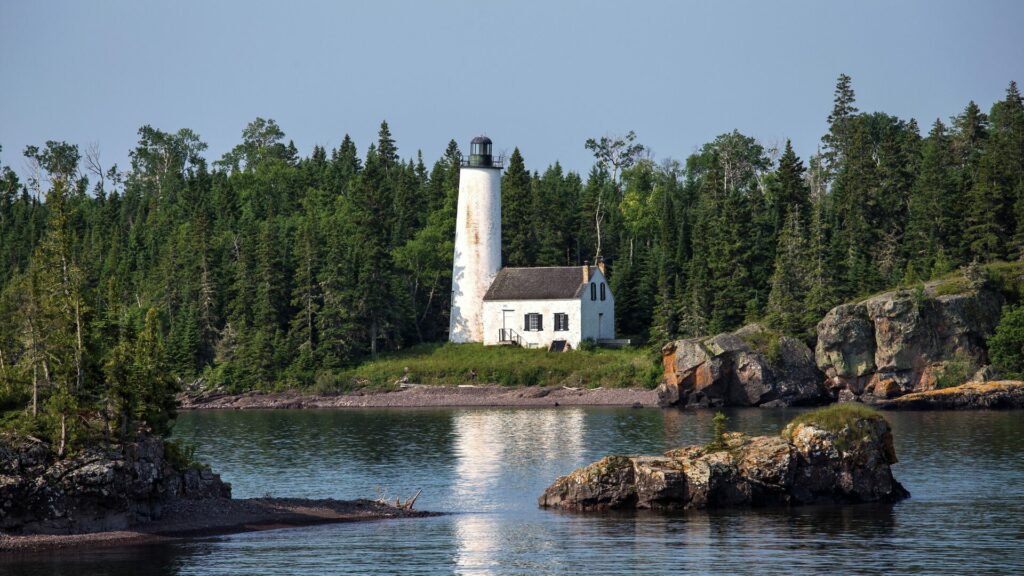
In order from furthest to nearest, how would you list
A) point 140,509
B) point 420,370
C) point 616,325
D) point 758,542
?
point 616,325, point 420,370, point 140,509, point 758,542

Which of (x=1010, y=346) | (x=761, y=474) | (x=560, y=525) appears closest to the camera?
(x=560, y=525)

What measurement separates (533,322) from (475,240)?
7.00 meters

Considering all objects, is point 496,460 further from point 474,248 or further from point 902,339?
point 474,248

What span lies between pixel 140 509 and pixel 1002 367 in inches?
2030

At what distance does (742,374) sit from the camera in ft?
242

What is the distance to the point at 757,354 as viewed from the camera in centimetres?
7388

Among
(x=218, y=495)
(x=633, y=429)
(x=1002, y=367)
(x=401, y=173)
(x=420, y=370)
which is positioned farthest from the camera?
(x=401, y=173)

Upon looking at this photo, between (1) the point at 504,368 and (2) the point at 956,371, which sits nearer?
(2) the point at 956,371

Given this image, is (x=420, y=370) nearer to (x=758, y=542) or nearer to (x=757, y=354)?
(x=757, y=354)

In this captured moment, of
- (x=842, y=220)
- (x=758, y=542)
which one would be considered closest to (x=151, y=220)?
(x=842, y=220)

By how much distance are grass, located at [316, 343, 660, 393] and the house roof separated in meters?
3.72

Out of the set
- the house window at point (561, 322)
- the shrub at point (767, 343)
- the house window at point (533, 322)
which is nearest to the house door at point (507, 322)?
the house window at point (533, 322)

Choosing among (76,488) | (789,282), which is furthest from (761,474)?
(789,282)

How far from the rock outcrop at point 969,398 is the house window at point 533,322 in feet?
83.0
